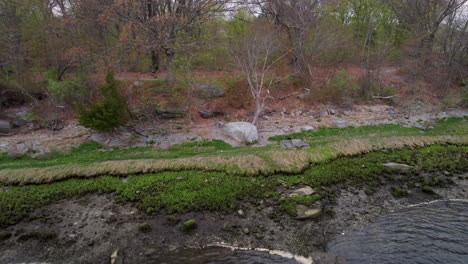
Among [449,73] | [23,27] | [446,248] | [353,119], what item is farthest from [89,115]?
[449,73]

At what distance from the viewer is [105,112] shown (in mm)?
13016

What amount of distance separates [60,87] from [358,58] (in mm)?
27461

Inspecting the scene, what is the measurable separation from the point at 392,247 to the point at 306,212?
7.73 feet

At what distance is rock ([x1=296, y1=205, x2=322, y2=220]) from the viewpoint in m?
7.70

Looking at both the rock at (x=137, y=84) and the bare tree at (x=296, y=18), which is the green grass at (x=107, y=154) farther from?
the bare tree at (x=296, y=18)

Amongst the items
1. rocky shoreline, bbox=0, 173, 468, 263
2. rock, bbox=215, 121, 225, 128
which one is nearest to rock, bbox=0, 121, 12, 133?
rocky shoreline, bbox=0, 173, 468, 263

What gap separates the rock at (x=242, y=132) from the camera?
14164 millimetres

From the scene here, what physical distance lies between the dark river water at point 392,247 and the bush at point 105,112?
924 cm

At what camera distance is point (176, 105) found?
59.5 feet

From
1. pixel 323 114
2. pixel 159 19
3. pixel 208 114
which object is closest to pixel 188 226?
pixel 208 114

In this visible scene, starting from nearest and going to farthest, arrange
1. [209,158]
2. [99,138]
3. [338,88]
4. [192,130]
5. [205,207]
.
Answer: [205,207] → [209,158] → [99,138] → [192,130] → [338,88]

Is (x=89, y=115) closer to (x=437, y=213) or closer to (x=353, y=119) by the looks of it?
(x=437, y=213)

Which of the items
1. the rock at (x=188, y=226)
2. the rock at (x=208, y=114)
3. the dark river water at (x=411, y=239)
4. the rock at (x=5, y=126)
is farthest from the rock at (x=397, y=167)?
the rock at (x=5, y=126)

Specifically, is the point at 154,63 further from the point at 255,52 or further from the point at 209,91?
the point at 255,52
